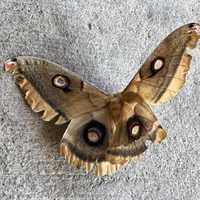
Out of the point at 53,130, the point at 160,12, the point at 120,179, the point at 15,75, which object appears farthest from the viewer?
the point at 160,12

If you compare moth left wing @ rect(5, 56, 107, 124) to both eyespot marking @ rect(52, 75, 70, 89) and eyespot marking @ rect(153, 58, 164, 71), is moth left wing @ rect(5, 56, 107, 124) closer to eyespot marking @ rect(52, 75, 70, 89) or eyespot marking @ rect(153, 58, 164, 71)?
eyespot marking @ rect(52, 75, 70, 89)

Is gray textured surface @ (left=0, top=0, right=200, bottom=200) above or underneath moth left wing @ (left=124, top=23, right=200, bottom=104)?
underneath

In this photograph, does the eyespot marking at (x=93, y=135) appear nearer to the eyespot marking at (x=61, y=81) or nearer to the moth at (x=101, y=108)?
the moth at (x=101, y=108)

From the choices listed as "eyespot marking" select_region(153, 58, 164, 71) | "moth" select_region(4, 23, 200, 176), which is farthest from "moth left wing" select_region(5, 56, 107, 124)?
"eyespot marking" select_region(153, 58, 164, 71)

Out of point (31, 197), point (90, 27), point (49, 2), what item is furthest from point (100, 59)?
point (31, 197)

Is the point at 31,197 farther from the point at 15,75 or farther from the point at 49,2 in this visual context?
the point at 49,2

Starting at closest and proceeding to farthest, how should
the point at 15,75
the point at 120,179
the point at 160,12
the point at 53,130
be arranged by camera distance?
the point at 15,75 → the point at 53,130 → the point at 120,179 → the point at 160,12
